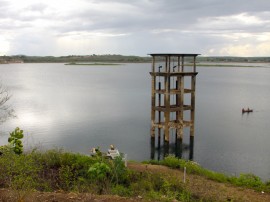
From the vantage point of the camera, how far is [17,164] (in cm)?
1151


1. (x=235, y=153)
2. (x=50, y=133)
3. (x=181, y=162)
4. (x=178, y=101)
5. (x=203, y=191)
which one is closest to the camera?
(x=203, y=191)

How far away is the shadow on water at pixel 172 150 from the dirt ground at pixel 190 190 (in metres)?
9.96

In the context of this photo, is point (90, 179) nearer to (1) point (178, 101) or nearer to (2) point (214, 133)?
(1) point (178, 101)

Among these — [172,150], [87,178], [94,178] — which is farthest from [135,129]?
[94,178]

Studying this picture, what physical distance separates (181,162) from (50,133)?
1943 centimetres

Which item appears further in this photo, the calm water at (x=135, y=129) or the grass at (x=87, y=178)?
the calm water at (x=135, y=129)

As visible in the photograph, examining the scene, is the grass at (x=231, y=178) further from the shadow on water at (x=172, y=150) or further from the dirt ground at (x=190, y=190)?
the shadow on water at (x=172, y=150)

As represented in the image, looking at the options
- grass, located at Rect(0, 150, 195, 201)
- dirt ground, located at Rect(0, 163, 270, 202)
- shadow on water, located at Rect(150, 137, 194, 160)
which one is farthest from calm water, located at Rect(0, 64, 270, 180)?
grass, located at Rect(0, 150, 195, 201)

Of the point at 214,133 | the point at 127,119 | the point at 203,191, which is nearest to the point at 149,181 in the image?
the point at 203,191

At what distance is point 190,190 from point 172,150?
15.7m

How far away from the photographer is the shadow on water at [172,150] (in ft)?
87.6

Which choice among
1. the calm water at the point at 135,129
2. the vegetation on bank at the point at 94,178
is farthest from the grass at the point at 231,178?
the calm water at the point at 135,129

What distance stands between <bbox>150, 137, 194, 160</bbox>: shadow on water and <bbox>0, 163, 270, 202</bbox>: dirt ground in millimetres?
9956

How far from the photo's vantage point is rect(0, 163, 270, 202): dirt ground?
9.63m
